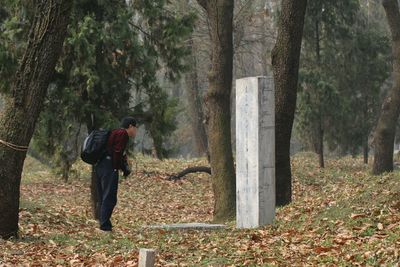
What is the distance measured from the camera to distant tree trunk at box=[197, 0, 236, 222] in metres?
16.0

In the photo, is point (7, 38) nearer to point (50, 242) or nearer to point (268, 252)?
point (50, 242)

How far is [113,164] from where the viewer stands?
12250 millimetres

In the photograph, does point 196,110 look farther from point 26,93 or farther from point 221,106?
point 26,93

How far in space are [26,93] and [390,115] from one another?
12.5 meters

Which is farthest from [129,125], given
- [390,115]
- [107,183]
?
[390,115]

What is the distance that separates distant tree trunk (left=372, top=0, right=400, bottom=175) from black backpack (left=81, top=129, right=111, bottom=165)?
11279 mm

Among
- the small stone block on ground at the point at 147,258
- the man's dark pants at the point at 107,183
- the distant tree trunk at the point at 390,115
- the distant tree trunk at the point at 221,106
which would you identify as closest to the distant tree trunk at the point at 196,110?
the distant tree trunk at the point at 390,115

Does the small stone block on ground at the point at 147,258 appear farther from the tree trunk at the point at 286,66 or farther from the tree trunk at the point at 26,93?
the tree trunk at the point at 286,66

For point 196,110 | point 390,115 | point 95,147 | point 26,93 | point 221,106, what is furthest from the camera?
point 196,110

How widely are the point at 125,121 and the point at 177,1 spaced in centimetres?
2266

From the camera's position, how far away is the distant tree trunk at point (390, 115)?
2162 centimetres

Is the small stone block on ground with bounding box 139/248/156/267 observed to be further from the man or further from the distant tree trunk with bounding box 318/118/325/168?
the distant tree trunk with bounding box 318/118/325/168

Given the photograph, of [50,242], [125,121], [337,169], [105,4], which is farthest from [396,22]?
[50,242]

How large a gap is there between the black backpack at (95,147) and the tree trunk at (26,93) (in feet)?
3.19
